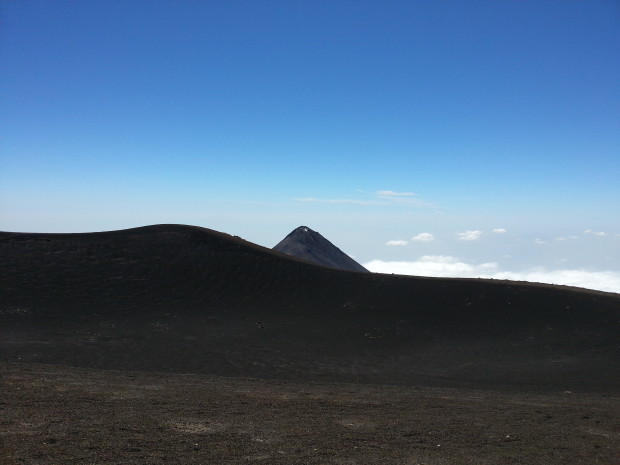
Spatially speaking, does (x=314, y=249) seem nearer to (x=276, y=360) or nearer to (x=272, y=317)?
(x=272, y=317)

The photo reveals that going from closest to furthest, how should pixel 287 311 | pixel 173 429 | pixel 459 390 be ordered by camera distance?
1. pixel 173 429
2. pixel 459 390
3. pixel 287 311

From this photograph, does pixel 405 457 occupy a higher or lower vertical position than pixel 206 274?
lower

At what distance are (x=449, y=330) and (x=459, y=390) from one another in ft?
Answer: 32.9

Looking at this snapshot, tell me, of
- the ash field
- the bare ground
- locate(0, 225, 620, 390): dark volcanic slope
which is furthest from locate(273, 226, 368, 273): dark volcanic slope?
the bare ground

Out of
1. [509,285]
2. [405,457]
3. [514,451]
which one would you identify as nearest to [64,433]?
[405,457]

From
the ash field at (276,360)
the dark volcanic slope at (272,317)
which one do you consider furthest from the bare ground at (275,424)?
the dark volcanic slope at (272,317)

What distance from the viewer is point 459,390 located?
16703mm

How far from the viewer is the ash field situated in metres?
9.94

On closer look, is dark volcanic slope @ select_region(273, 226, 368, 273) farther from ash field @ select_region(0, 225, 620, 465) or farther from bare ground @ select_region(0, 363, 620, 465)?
bare ground @ select_region(0, 363, 620, 465)

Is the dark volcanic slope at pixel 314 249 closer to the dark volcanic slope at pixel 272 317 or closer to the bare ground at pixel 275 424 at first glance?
the dark volcanic slope at pixel 272 317

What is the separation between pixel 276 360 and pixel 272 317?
24.1 ft

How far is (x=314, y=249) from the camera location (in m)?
75.1

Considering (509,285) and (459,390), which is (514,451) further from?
(509,285)

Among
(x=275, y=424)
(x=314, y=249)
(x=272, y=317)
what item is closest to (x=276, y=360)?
(x=272, y=317)
